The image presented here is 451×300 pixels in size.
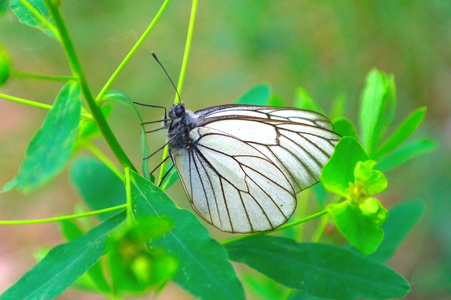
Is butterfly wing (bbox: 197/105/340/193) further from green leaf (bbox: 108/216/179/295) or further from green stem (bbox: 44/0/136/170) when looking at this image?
green leaf (bbox: 108/216/179/295)

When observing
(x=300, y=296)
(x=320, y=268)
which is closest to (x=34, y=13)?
(x=320, y=268)

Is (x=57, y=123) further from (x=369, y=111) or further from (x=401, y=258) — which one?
(x=401, y=258)

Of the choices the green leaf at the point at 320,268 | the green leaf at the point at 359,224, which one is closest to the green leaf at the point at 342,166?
the green leaf at the point at 359,224

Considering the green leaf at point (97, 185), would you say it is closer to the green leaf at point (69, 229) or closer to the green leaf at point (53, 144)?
the green leaf at point (69, 229)

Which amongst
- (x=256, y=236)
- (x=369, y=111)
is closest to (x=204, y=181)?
(x=256, y=236)

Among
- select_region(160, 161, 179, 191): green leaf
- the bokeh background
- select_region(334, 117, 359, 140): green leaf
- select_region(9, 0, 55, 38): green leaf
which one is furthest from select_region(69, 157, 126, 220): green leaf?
the bokeh background

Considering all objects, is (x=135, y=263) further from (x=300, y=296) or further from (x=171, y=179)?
(x=300, y=296)
